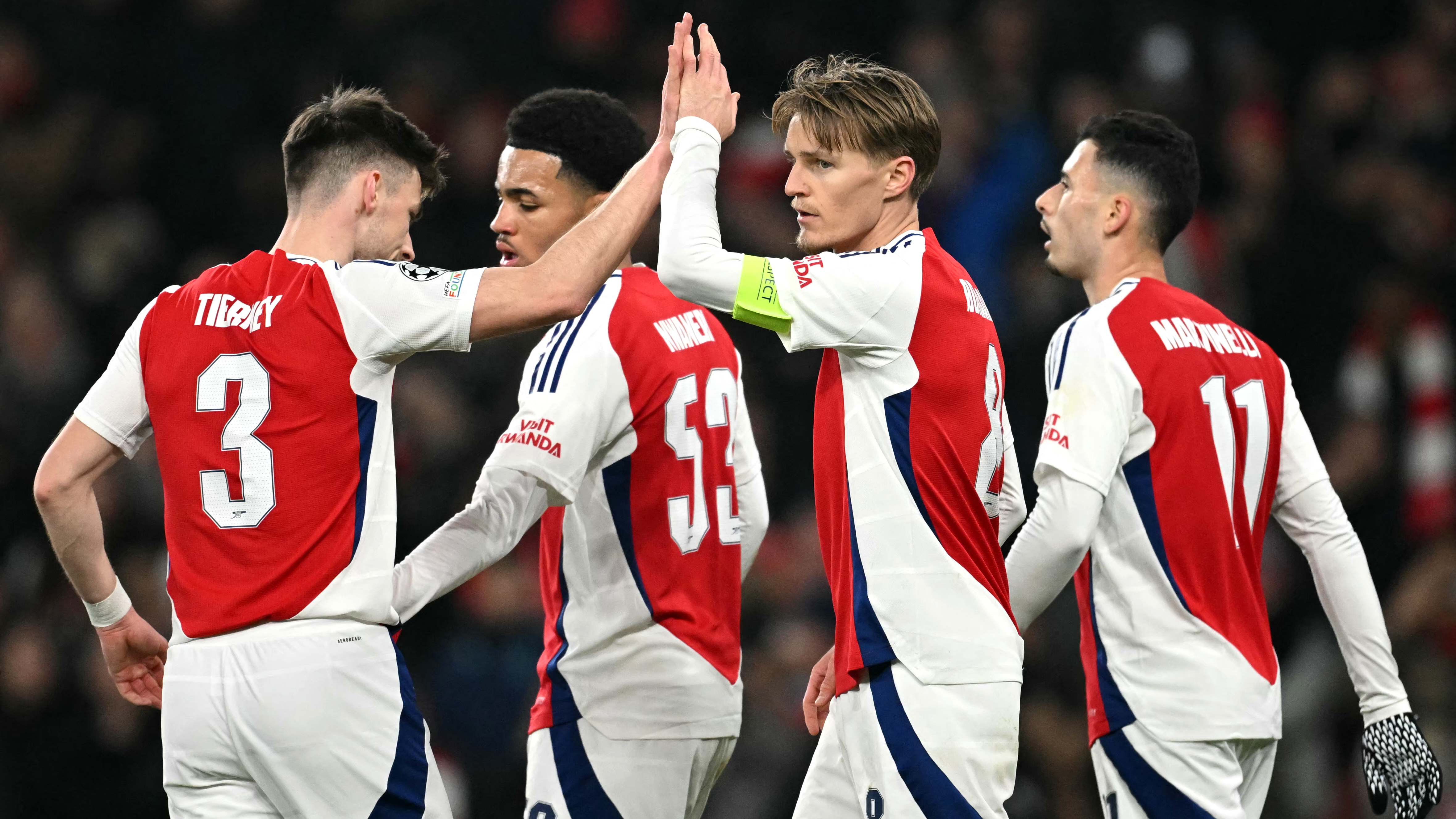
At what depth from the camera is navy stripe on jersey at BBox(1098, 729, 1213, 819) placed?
14.7 feet

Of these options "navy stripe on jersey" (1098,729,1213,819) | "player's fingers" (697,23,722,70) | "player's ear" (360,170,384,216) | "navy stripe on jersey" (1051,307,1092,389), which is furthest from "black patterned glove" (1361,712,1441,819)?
"player's ear" (360,170,384,216)

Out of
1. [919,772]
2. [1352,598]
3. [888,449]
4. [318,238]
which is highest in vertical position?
[318,238]

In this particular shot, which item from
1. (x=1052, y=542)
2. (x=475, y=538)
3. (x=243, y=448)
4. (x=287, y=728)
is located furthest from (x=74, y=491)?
(x=1052, y=542)

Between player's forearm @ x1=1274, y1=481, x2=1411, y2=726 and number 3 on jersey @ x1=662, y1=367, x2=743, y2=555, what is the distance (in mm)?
1857

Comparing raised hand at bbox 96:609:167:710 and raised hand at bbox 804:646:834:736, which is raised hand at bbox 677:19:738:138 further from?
raised hand at bbox 96:609:167:710

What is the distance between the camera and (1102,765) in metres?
4.69

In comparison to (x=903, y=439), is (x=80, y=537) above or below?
below

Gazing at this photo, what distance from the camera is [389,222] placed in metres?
4.35

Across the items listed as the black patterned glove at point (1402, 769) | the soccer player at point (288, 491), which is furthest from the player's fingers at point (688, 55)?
the black patterned glove at point (1402, 769)

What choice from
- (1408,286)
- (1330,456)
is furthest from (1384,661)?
(1408,286)

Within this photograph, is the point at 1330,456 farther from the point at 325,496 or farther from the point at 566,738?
the point at 325,496

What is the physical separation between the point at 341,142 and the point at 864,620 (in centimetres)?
201

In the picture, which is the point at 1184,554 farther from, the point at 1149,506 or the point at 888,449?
the point at 888,449

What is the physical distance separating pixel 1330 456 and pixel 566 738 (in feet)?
19.4
